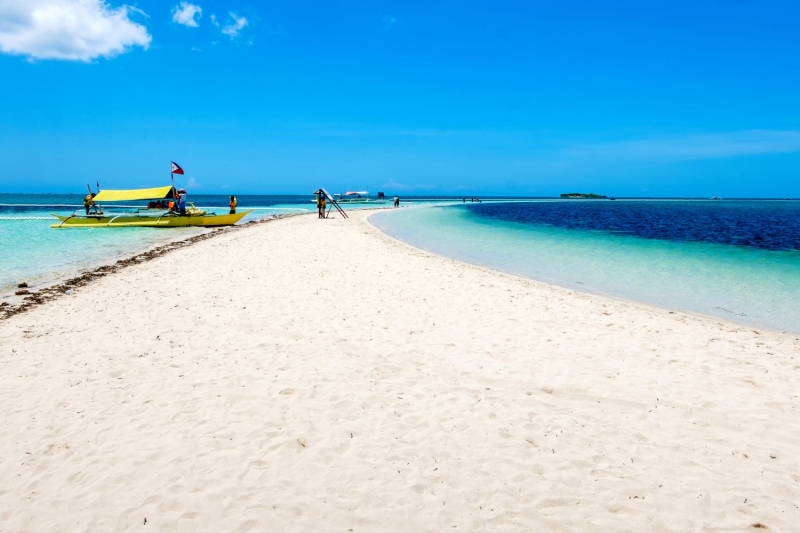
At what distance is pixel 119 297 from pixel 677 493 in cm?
1093

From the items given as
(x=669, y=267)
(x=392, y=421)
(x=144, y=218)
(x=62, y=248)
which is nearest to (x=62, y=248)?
(x=62, y=248)

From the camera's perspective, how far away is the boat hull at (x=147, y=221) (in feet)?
103

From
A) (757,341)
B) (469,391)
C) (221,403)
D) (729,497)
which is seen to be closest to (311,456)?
(221,403)

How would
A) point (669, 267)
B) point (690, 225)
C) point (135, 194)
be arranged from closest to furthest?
1. point (669, 267)
2. point (135, 194)
3. point (690, 225)

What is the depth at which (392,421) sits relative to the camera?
4.88 m

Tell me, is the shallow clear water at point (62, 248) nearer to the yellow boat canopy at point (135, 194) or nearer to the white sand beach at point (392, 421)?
the yellow boat canopy at point (135, 194)

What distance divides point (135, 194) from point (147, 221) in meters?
2.58

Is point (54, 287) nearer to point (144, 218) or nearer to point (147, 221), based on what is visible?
point (147, 221)

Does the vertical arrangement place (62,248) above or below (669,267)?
below

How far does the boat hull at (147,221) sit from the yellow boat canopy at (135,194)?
4.34 feet

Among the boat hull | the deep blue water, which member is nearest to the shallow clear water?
the boat hull

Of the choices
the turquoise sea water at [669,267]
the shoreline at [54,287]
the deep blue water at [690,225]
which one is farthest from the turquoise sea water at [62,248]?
the deep blue water at [690,225]

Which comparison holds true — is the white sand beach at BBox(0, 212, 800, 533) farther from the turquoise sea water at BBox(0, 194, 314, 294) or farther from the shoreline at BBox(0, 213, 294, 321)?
the turquoise sea water at BBox(0, 194, 314, 294)

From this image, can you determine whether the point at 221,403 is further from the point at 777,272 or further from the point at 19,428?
the point at 777,272
